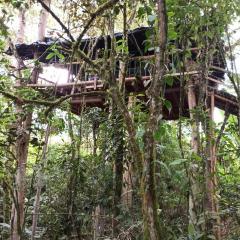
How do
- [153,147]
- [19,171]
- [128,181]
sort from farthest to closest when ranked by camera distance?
1. [128,181]
2. [19,171]
3. [153,147]

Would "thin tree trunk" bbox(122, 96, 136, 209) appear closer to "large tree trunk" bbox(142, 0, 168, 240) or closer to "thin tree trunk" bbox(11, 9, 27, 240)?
"thin tree trunk" bbox(11, 9, 27, 240)

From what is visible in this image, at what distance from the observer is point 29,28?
16.8m

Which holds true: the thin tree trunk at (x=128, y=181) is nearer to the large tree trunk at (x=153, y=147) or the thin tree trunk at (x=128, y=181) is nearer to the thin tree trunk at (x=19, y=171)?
the thin tree trunk at (x=19, y=171)

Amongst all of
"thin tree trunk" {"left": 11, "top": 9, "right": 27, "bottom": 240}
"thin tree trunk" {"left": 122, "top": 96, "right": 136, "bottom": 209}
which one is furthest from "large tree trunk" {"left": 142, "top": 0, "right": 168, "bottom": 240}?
"thin tree trunk" {"left": 11, "top": 9, "right": 27, "bottom": 240}

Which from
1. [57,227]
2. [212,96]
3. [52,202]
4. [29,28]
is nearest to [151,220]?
[57,227]

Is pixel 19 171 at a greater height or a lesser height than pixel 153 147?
greater

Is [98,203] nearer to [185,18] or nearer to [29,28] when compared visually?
[185,18]

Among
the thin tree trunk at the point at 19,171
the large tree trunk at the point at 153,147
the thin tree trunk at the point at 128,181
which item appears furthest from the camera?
the thin tree trunk at the point at 128,181

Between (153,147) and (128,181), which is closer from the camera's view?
(153,147)

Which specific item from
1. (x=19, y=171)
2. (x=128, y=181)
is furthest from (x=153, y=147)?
(x=19, y=171)

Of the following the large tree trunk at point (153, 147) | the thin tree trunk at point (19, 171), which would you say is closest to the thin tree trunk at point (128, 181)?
the thin tree trunk at point (19, 171)

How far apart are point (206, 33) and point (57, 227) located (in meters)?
4.18

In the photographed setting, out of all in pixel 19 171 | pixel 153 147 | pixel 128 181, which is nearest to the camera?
pixel 153 147

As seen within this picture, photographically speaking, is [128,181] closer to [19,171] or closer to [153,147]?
[19,171]
